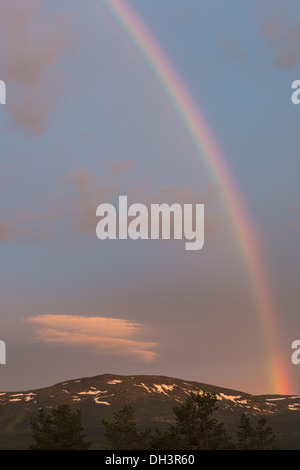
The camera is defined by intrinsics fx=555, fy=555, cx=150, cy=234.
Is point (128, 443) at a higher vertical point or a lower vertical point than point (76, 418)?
lower

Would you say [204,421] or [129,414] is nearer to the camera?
[204,421]
